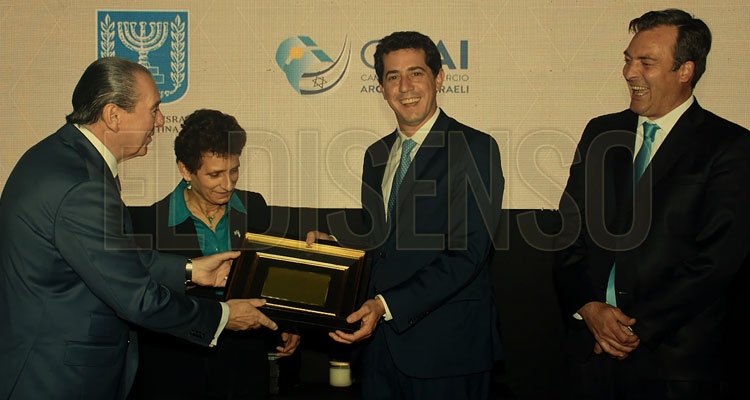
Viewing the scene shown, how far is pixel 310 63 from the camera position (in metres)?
4.11

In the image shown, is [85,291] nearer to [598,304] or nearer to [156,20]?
[598,304]

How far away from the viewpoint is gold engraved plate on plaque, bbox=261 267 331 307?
2.87m

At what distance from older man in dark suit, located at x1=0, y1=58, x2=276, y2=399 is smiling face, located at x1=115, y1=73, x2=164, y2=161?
0.9 inches

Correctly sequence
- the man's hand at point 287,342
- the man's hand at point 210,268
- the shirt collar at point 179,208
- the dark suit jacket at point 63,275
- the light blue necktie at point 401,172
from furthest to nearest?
the man's hand at point 287,342 → the shirt collar at point 179,208 → the man's hand at point 210,268 → the light blue necktie at point 401,172 → the dark suit jacket at point 63,275

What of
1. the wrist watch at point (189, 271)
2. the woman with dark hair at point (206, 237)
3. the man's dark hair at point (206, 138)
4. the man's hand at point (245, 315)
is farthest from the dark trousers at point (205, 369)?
the man's dark hair at point (206, 138)

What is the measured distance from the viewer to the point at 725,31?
13.2 feet

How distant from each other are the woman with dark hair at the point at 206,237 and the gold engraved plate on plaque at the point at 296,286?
1.43 ft

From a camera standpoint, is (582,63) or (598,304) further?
(582,63)

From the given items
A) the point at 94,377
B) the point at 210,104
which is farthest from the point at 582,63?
the point at 94,377

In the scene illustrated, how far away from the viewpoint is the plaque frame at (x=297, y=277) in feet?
9.30

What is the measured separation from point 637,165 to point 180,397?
2189 mm

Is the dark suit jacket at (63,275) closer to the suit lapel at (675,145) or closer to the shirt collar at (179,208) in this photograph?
the shirt collar at (179,208)

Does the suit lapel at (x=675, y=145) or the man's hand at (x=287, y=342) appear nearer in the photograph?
the suit lapel at (x=675, y=145)

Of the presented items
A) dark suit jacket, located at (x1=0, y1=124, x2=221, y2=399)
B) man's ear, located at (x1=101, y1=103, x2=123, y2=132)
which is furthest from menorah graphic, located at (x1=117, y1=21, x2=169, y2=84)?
dark suit jacket, located at (x1=0, y1=124, x2=221, y2=399)
